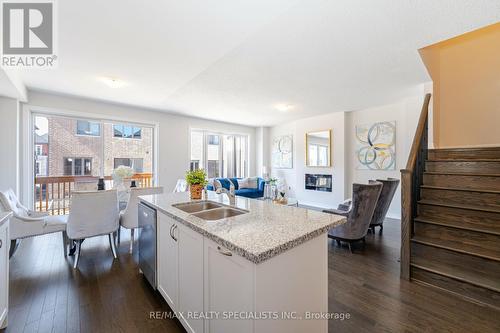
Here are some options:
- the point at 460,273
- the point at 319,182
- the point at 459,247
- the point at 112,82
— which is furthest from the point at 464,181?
the point at 112,82

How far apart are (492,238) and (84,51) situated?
483 cm

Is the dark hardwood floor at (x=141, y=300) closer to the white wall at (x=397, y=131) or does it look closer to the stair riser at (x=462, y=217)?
the stair riser at (x=462, y=217)

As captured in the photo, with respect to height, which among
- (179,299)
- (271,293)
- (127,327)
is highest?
(271,293)

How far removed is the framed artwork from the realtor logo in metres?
5.73

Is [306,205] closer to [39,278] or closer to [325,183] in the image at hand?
[325,183]

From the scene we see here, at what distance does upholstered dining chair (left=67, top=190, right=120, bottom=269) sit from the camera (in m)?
2.48

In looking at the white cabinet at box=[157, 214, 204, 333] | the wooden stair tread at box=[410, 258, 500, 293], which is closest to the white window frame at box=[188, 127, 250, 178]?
the white cabinet at box=[157, 214, 204, 333]

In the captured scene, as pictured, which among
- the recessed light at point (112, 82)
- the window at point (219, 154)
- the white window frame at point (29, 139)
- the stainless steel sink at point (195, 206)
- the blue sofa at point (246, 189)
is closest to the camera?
the stainless steel sink at point (195, 206)

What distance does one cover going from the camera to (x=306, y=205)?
20.5 feet

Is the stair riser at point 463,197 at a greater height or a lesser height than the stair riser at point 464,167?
lesser

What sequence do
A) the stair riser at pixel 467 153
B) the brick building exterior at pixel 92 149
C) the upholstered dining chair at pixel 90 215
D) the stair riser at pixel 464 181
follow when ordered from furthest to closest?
the brick building exterior at pixel 92 149
the stair riser at pixel 467 153
the upholstered dining chair at pixel 90 215
the stair riser at pixel 464 181

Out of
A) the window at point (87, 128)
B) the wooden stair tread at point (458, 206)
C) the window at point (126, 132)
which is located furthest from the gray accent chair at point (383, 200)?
the window at point (87, 128)

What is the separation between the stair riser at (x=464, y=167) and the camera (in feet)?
8.23

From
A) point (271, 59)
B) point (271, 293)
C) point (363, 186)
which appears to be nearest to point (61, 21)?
point (271, 59)
